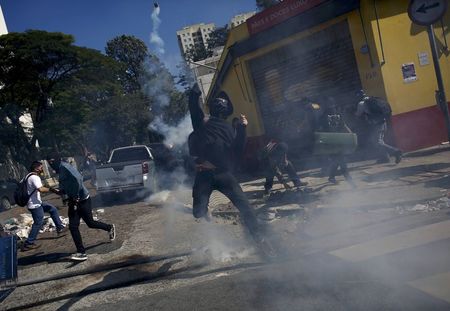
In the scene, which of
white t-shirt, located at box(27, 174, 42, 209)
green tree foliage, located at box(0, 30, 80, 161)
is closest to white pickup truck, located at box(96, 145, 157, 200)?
white t-shirt, located at box(27, 174, 42, 209)

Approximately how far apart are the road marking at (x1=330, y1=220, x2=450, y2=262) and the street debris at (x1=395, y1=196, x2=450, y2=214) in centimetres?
75

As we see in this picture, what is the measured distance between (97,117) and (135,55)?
5.69m

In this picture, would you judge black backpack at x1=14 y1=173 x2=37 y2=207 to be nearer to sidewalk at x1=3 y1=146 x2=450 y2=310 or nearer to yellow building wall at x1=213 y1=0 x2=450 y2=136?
sidewalk at x1=3 y1=146 x2=450 y2=310

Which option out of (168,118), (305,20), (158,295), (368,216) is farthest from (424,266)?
(168,118)

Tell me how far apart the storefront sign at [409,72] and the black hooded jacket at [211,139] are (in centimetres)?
686

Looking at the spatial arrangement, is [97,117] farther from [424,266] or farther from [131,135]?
[424,266]

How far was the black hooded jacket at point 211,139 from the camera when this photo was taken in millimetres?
4738

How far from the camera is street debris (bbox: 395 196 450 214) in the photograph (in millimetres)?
5496

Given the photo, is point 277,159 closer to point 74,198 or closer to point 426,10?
point 426,10

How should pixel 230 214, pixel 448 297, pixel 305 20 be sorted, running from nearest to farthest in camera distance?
pixel 448 297
pixel 230 214
pixel 305 20

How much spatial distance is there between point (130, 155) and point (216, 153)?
8607 mm

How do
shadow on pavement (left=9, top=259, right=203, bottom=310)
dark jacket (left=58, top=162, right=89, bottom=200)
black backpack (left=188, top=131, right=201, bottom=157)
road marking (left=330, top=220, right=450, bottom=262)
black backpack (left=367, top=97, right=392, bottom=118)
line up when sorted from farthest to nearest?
black backpack (left=367, top=97, right=392, bottom=118)
dark jacket (left=58, top=162, right=89, bottom=200)
black backpack (left=188, top=131, right=201, bottom=157)
shadow on pavement (left=9, top=259, right=203, bottom=310)
road marking (left=330, top=220, right=450, bottom=262)

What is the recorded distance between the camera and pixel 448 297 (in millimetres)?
3086

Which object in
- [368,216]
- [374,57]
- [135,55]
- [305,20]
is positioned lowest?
[368,216]
